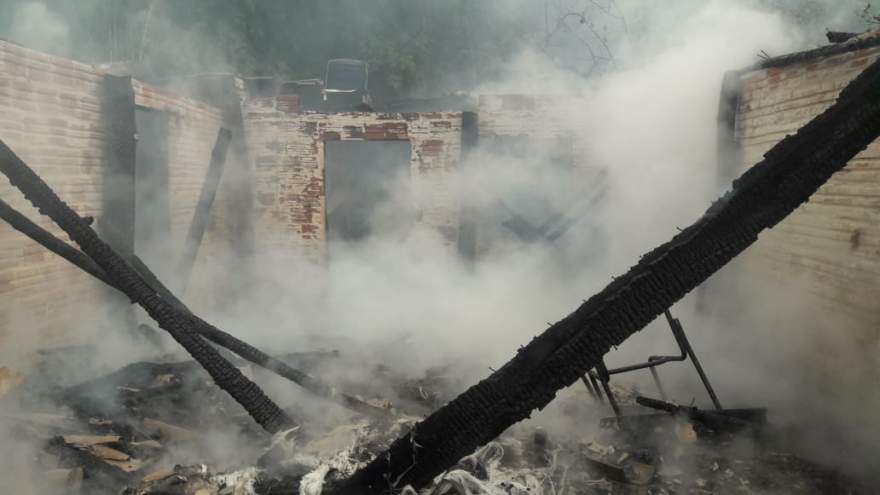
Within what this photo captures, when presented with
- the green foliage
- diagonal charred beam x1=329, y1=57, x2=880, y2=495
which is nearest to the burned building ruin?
diagonal charred beam x1=329, y1=57, x2=880, y2=495

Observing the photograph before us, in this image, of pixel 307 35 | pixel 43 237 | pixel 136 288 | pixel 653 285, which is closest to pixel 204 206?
pixel 43 237

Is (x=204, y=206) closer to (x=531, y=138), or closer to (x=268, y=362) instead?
(x=531, y=138)

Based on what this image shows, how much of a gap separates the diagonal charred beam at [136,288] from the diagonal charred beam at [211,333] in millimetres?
224

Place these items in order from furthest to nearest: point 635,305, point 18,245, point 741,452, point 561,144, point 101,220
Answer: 1. point 561,144
2. point 101,220
3. point 18,245
4. point 741,452
5. point 635,305

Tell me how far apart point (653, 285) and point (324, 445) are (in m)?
2.82

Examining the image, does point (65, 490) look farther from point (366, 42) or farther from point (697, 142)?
point (366, 42)

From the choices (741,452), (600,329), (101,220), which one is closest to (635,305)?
(600,329)

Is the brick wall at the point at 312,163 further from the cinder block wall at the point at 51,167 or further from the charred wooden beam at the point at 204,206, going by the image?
the cinder block wall at the point at 51,167

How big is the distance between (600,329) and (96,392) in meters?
5.04

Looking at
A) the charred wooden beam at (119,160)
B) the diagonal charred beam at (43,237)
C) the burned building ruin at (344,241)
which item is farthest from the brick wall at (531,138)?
the diagonal charred beam at (43,237)

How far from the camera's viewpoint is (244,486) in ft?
11.4

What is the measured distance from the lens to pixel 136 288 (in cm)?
326

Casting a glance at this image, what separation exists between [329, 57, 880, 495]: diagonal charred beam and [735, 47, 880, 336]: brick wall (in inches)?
171

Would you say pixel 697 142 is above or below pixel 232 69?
below
